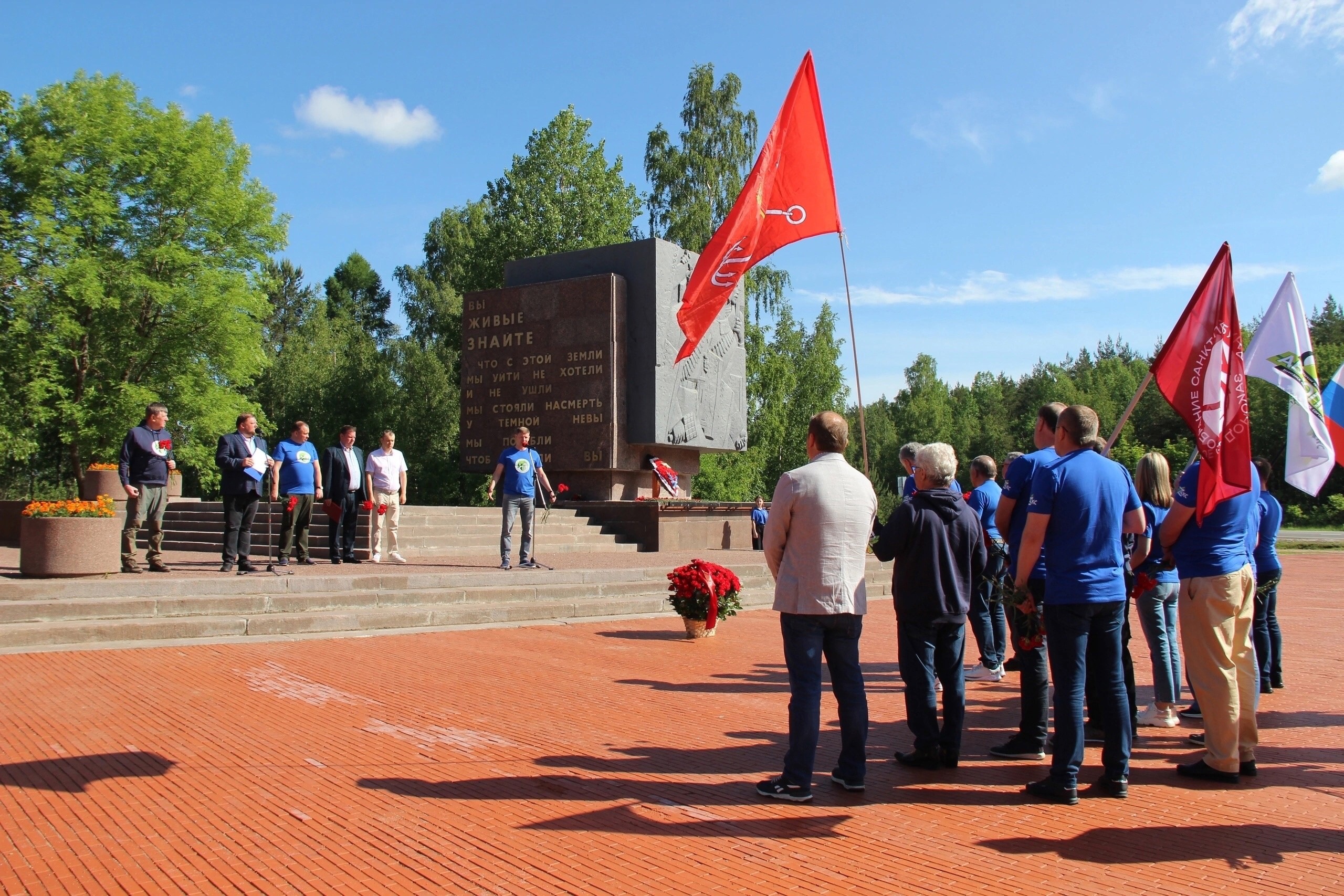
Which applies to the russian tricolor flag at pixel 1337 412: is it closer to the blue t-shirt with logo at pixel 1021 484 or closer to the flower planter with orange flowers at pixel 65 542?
the blue t-shirt with logo at pixel 1021 484

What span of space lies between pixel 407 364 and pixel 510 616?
34037 millimetres

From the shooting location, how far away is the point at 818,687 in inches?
192

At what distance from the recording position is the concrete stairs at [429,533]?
15758 millimetres

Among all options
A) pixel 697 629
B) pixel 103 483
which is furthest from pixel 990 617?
pixel 103 483

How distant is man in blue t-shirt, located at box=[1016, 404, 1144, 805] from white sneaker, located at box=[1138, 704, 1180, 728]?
1.96 metres

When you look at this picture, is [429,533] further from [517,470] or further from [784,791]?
[784,791]

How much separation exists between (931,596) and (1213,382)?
1862 mm

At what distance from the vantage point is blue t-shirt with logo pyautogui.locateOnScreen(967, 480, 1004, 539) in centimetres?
781

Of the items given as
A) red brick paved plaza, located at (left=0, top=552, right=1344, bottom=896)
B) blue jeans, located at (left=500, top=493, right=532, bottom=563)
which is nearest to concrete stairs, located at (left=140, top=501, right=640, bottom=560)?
blue jeans, located at (left=500, top=493, right=532, bottom=563)

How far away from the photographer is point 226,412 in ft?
107

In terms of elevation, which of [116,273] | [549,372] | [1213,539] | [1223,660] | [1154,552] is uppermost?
[116,273]

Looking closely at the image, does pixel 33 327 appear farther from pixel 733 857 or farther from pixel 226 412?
pixel 733 857

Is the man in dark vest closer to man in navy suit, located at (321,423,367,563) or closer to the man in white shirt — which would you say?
man in navy suit, located at (321,423,367,563)

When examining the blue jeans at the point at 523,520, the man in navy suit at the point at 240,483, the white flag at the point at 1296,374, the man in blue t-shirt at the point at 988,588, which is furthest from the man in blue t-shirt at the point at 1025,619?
the man in navy suit at the point at 240,483
